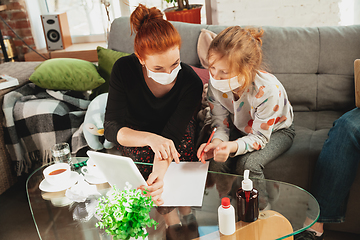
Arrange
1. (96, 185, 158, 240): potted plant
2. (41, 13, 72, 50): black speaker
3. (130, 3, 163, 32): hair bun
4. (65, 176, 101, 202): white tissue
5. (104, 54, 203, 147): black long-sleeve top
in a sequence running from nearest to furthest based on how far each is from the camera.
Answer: (96, 185, 158, 240): potted plant, (65, 176, 101, 202): white tissue, (130, 3, 163, 32): hair bun, (104, 54, 203, 147): black long-sleeve top, (41, 13, 72, 50): black speaker

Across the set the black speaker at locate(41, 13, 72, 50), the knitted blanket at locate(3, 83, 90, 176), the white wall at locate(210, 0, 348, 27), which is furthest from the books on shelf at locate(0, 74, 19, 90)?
the white wall at locate(210, 0, 348, 27)

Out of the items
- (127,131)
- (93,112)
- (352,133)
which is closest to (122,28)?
(93,112)

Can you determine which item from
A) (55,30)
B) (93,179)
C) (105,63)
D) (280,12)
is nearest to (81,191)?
(93,179)

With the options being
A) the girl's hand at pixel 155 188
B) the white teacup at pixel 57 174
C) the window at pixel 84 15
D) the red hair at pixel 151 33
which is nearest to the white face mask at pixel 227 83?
the red hair at pixel 151 33

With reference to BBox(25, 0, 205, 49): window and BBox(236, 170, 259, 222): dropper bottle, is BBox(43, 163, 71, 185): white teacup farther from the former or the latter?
BBox(25, 0, 205, 49): window

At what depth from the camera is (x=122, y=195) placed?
0.73 m

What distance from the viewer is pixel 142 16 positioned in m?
1.21

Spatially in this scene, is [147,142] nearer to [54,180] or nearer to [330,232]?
[54,180]

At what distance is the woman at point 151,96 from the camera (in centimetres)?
119

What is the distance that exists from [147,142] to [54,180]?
0.37m

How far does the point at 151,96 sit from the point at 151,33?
1.05 feet

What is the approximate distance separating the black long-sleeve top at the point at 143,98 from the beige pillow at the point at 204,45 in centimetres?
46

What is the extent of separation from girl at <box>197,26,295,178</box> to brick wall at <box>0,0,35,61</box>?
7.51 ft

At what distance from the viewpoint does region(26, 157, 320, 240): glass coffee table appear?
89 cm
